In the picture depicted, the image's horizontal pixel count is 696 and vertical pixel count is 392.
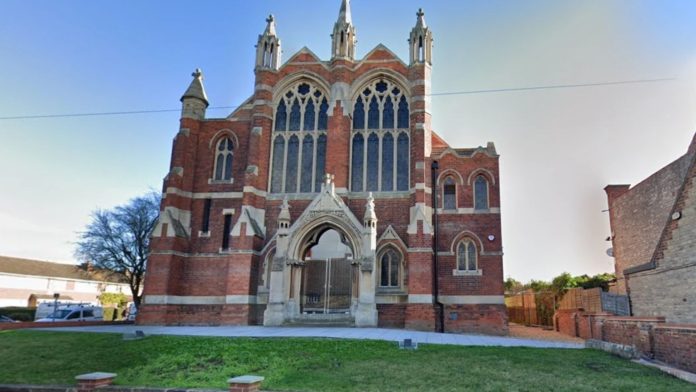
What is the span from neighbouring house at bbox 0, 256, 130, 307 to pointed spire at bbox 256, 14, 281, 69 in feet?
102

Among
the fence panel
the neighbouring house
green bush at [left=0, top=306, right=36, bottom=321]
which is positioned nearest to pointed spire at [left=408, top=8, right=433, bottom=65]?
the fence panel

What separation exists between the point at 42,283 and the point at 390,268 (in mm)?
49049

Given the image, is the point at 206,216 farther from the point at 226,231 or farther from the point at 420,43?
the point at 420,43

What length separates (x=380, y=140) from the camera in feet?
86.9

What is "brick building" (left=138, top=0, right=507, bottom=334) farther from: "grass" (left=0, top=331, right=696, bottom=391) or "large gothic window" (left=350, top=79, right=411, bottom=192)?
"grass" (left=0, top=331, right=696, bottom=391)

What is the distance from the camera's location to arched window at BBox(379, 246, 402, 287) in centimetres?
2434

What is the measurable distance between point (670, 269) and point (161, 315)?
69.9 feet

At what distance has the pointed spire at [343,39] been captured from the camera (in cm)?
2722

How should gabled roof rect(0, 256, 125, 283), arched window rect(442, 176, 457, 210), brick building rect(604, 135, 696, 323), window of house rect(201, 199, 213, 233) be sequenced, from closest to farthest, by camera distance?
brick building rect(604, 135, 696, 323)
arched window rect(442, 176, 457, 210)
window of house rect(201, 199, 213, 233)
gabled roof rect(0, 256, 125, 283)

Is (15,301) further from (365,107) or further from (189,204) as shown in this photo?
(365,107)

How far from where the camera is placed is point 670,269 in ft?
50.7

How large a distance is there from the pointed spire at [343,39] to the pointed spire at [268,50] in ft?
10.2

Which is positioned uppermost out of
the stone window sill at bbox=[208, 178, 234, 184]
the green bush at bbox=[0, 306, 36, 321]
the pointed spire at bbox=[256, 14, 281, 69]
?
the pointed spire at bbox=[256, 14, 281, 69]

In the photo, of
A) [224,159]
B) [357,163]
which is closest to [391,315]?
[357,163]
